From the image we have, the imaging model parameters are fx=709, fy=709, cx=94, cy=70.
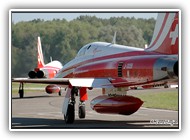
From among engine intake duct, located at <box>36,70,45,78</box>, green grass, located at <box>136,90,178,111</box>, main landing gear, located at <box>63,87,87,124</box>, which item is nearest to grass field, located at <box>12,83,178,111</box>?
green grass, located at <box>136,90,178,111</box>

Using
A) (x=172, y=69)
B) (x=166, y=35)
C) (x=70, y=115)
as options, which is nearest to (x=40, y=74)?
(x=70, y=115)

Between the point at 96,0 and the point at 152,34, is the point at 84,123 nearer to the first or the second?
the point at 152,34

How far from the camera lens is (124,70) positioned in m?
18.5

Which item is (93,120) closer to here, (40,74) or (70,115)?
(70,115)

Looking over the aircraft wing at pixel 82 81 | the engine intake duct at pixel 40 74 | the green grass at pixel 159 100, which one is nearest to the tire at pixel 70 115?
the aircraft wing at pixel 82 81

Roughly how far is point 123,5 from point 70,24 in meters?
2.06

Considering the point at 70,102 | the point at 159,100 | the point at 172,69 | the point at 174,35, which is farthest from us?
the point at 159,100

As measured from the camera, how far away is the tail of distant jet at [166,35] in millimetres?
17391

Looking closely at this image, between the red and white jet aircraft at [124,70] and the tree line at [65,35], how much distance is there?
0.33 meters

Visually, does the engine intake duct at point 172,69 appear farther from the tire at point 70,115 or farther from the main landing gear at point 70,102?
the tire at point 70,115

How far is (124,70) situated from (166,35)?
4.77 ft

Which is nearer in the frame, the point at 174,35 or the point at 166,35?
the point at 174,35

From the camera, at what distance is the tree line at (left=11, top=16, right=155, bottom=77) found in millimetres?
17455
